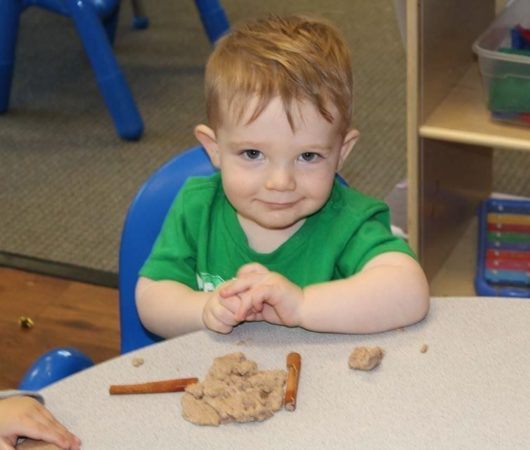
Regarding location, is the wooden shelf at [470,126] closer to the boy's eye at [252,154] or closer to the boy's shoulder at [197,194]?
the boy's shoulder at [197,194]

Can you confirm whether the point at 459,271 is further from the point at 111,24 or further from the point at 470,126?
the point at 111,24

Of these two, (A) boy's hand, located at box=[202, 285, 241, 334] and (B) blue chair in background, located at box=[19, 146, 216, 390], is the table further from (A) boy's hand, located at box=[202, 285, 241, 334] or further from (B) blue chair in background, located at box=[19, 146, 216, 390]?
(B) blue chair in background, located at box=[19, 146, 216, 390]

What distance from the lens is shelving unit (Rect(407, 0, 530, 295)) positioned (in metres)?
1.64

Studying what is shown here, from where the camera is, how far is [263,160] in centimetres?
97

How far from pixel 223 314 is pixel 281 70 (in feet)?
0.77

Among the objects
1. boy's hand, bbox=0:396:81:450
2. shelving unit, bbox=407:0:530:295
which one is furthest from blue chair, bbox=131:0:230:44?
boy's hand, bbox=0:396:81:450

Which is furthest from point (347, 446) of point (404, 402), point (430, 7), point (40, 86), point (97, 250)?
point (40, 86)

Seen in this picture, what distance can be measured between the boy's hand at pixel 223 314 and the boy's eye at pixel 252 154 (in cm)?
14

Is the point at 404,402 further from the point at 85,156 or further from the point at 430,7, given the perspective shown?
the point at 85,156

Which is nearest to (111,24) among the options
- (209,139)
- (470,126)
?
(470,126)

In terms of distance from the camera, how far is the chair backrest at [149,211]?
3.94 feet

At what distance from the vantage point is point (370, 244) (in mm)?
1004

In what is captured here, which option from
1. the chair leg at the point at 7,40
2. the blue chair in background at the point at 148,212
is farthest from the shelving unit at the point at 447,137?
the chair leg at the point at 7,40

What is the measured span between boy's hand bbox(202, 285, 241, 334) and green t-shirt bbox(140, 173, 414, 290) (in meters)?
0.13
